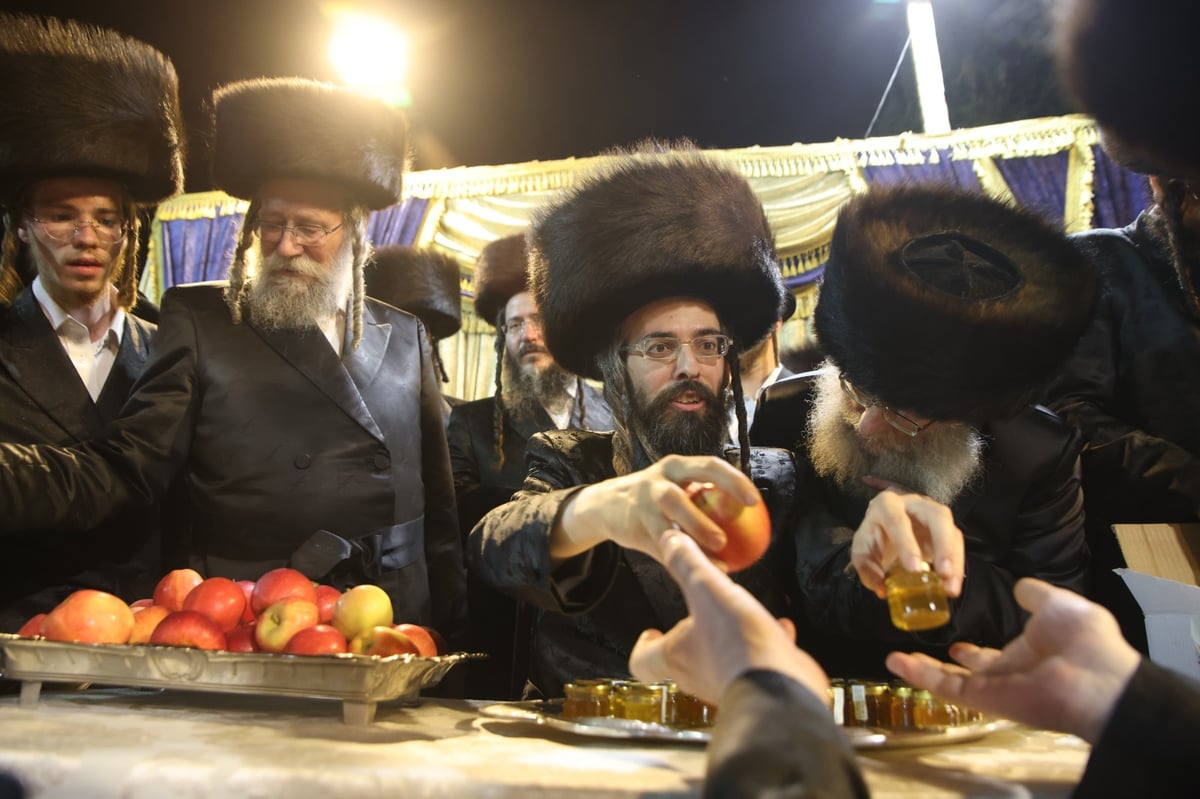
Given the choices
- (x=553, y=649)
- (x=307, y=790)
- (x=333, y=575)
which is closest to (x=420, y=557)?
(x=333, y=575)

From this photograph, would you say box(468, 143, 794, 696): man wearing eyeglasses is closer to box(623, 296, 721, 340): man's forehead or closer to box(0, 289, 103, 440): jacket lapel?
box(623, 296, 721, 340): man's forehead

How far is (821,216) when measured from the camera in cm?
582

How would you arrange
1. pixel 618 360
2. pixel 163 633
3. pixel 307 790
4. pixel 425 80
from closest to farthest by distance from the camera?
pixel 307 790, pixel 163 633, pixel 618 360, pixel 425 80

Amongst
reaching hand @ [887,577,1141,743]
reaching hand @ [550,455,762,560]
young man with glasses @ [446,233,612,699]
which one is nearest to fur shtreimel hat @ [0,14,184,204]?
young man with glasses @ [446,233,612,699]

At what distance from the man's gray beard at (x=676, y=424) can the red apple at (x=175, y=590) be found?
1084 millimetres

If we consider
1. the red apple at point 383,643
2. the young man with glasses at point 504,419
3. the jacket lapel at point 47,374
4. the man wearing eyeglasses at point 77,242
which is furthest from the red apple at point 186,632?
the young man with glasses at point 504,419

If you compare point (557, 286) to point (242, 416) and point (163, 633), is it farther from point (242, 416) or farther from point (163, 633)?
point (163, 633)

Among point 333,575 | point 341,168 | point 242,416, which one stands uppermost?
point 341,168

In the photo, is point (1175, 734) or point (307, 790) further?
point (307, 790)

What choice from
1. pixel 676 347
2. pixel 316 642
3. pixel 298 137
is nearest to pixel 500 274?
pixel 298 137

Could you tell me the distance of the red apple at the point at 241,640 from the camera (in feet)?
5.50

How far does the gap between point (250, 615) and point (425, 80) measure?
17.7 feet

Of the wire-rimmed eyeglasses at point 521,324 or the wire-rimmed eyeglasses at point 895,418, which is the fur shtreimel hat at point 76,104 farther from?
the wire-rimmed eyeglasses at point 895,418

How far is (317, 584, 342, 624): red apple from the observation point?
5.87 ft
